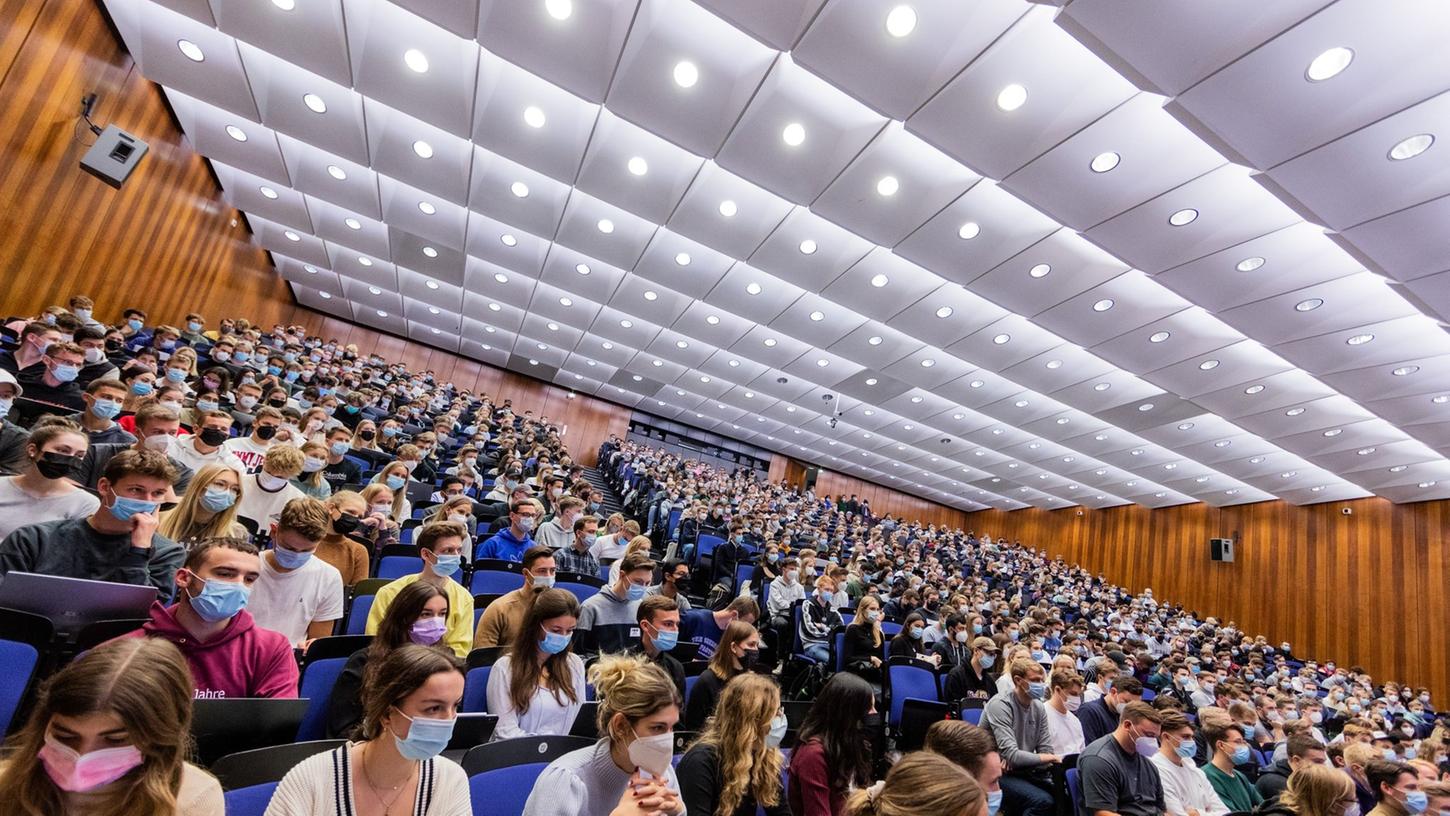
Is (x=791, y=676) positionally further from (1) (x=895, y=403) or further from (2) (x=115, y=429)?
(1) (x=895, y=403)

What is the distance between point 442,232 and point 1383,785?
12639mm

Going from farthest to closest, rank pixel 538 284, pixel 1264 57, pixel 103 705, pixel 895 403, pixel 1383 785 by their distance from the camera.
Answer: pixel 895 403
pixel 538 284
pixel 1264 57
pixel 1383 785
pixel 103 705

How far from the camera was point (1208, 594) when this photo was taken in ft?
63.5

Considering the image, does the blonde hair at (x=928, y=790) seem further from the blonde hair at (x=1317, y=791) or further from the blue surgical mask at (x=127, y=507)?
the blonde hair at (x=1317, y=791)

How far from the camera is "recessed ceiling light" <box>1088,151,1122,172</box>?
588 cm

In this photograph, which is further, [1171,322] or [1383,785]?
[1171,322]

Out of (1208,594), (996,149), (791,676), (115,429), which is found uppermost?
(996,149)

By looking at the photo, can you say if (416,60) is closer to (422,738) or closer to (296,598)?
(296,598)

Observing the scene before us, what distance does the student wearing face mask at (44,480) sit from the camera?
8.32 ft

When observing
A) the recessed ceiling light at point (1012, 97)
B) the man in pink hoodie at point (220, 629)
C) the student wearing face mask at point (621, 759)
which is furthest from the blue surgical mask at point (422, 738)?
the recessed ceiling light at point (1012, 97)

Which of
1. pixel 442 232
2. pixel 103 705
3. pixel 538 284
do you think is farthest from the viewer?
pixel 538 284

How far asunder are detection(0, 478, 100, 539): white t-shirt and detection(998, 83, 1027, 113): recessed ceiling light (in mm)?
6421

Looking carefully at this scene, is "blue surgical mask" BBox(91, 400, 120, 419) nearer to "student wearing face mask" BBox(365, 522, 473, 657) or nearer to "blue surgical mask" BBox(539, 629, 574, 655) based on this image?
"student wearing face mask" BBox(365, 522, 473, 657)

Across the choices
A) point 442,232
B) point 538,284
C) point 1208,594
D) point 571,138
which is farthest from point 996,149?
point 1208,594
